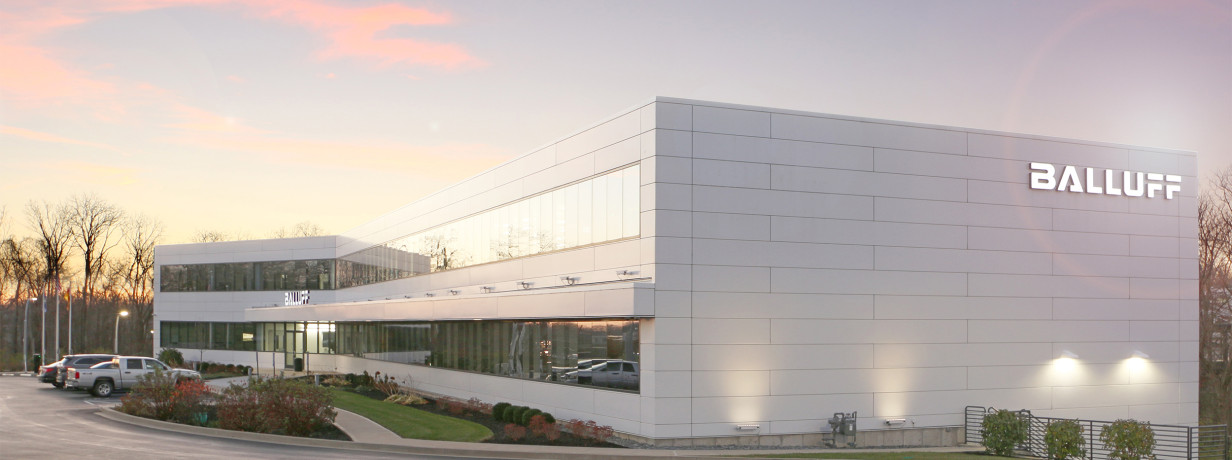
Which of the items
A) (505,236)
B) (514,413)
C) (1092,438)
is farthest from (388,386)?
(1092,438)

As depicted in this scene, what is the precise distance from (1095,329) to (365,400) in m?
26.6

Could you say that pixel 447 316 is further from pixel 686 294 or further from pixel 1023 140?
pixel 1023 140

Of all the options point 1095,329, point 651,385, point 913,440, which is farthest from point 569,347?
point 1095,329

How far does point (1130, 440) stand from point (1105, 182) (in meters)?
10.4

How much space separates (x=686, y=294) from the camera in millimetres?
27094

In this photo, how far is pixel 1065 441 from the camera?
2623 cm

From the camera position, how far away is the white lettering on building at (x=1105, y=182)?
105ft

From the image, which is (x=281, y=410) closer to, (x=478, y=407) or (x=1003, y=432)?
(x=478, y=407)

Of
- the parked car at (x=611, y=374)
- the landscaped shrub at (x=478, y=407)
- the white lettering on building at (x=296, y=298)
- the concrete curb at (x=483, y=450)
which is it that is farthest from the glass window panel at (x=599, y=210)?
the white lettering on building at (x=296, y=298)

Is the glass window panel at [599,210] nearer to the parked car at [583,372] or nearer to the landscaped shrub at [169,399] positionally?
the parked car at [583,372]

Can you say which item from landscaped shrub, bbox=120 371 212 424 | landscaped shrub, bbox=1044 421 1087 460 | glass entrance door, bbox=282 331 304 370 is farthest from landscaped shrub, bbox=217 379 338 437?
glass entrance door, bbox=282 331 304 370

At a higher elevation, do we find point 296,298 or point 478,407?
point 296,298

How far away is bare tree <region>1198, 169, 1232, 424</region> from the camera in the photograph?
5312 centimetres

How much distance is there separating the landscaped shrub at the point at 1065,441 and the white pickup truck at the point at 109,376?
111 feet
